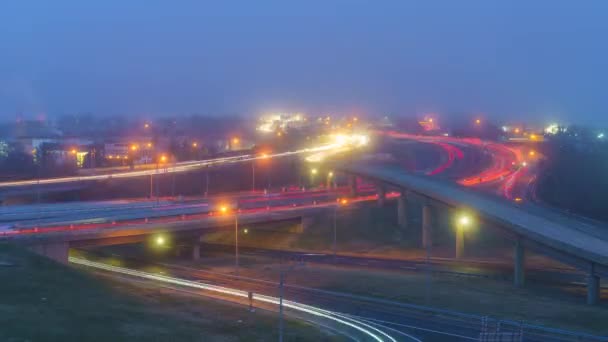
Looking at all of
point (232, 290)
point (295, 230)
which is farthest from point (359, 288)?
point (295, 230)

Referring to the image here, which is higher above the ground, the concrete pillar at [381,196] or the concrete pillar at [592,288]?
the concrete pillar at [381,196]

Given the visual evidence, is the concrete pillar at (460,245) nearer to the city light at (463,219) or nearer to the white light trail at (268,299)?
the city light at (463,219)

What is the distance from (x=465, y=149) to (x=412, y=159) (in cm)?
883

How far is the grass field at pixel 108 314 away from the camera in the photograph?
45.1 feet

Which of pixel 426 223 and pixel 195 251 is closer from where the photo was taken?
pixel 195 251

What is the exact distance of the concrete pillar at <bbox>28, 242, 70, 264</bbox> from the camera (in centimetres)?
2581

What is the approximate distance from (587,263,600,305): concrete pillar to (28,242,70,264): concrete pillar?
1871 centimetres

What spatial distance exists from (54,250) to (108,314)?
1182 centimetres

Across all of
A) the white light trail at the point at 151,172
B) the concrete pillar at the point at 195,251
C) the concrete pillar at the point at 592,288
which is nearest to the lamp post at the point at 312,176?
the white light trail at the point at 151,172

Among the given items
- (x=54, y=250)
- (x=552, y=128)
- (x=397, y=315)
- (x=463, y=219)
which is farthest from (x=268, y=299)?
(x=552, y=128)

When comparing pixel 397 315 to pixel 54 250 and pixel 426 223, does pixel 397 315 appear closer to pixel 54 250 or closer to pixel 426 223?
pixel 426 223

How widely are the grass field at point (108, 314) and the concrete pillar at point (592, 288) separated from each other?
30.1 ft

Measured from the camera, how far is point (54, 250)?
1037 inches

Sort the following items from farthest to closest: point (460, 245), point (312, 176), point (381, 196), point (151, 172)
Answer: point (312, 176), point (151, 172), point (381, 196), point (460, 245)
